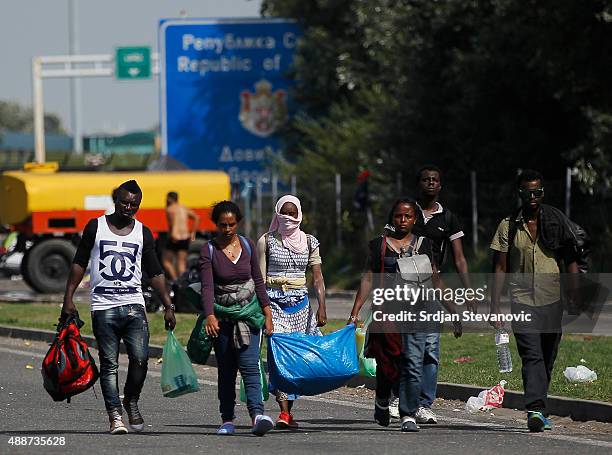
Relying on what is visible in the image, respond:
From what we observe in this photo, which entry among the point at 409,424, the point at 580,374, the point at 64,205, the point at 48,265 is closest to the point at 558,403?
the point at 580,374

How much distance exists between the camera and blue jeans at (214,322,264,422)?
9977 mm

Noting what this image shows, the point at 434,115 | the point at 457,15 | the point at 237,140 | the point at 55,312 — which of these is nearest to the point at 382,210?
the point at 434,115

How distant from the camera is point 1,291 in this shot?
102ft

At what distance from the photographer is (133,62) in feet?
142

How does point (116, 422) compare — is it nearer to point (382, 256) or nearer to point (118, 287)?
point (118, 287)

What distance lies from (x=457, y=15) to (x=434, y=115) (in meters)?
2.05

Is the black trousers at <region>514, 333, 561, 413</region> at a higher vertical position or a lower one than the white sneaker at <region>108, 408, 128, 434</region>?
higher

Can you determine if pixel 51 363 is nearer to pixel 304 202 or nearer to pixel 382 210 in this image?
pixel 382 210

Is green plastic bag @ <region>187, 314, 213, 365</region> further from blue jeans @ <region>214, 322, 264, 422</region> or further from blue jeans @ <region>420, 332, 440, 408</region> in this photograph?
blue jeans @ <region>420, 332, 440, 408</region>

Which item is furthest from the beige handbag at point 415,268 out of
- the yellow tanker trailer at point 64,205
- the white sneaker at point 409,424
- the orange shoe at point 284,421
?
the yellow tanker trailer at point 64,205

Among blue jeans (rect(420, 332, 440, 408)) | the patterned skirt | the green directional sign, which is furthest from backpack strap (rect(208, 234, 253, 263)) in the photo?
the green directional sign

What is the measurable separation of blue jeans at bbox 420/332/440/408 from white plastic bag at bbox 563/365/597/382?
1.98 meters

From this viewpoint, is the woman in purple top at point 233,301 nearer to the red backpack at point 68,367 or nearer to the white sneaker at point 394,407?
the red backpack at point 68,367

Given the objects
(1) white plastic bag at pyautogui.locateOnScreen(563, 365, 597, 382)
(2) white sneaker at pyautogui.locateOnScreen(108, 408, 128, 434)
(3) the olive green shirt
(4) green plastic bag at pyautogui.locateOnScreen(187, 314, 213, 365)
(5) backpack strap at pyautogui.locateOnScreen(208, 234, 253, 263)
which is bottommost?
(1) white plastic bag at pyautogui.locateOnScreen(563, 365, 597, 382)
